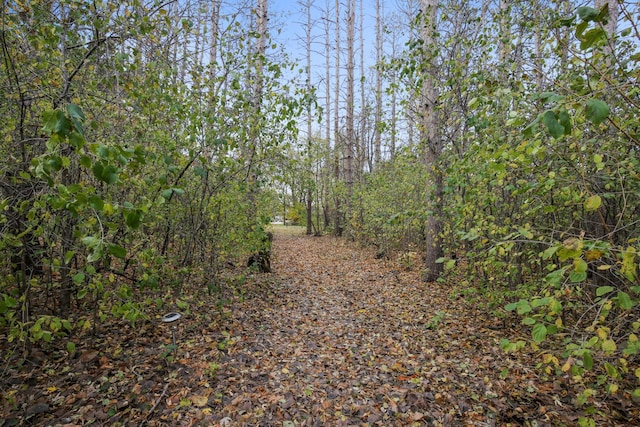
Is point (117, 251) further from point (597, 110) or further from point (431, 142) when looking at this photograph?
point (431, 142)

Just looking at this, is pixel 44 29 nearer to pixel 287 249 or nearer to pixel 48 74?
pixel 48 74

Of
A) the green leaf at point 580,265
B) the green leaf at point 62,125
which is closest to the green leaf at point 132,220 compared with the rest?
the green leaf at point 62,125

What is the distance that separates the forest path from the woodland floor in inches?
0.6

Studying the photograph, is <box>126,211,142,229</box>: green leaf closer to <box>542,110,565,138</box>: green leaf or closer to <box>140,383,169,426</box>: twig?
<box>542,110,565,138</box>: green leaf

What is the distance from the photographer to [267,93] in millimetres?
4734

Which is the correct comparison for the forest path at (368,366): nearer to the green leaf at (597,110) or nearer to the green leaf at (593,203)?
the green leaf at (593,203)

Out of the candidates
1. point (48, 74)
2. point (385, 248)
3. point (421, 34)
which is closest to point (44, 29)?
point (48, 74)

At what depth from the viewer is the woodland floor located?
2.76 metres

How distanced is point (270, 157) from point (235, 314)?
8.36 feet

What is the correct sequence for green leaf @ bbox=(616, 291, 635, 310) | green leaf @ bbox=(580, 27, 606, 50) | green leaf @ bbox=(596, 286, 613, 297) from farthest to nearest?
green leaf @ bbox=(596, 286, 613, 297) < green leaf @ bbox=(616, 291, 635, 310) < green leaf @ bbox=(580, 27, 606, 50)

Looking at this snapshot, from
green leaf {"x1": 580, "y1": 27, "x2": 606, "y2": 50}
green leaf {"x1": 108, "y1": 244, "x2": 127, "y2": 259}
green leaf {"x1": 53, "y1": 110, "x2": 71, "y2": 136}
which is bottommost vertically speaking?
green leaf {"x1": 108, "y1": 244, "x2": 127, "y2": 259}

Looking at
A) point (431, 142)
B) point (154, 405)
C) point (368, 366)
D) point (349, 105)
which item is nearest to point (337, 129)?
point (349, 105)

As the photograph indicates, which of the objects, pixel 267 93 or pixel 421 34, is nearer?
pixel 267 93

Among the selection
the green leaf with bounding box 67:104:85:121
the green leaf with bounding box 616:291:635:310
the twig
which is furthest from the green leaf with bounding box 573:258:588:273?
the twig
